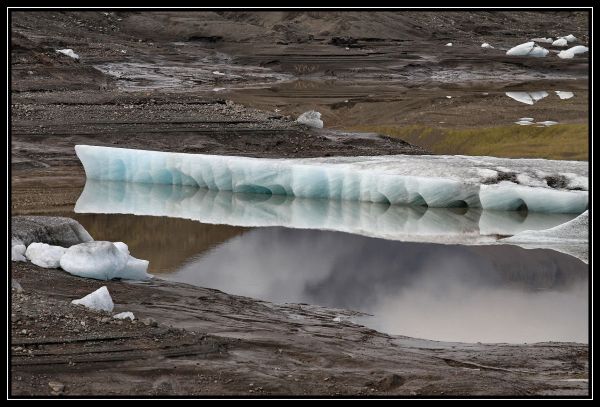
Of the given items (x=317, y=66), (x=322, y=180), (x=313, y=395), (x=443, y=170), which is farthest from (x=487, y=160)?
(x=317, y=66)

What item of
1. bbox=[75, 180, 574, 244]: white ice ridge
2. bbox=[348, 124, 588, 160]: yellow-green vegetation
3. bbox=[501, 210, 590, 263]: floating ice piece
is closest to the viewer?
bbox=[501, 210, 590, 263]: floating ice piece

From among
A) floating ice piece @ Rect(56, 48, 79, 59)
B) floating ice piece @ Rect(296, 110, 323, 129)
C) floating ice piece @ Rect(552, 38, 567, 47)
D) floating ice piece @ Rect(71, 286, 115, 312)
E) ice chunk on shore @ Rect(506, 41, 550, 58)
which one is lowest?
floating ice piece @ Rect(71, 286, 115, 312)

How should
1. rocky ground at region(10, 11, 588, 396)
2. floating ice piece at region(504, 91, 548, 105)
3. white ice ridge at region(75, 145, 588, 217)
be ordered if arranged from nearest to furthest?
1. rocky ground at region(10, 11, 588, 396)
2. white ice ridge at region(75, 145, 588, 217)
3. floating ice piece at region(504, 91, 548, 105)

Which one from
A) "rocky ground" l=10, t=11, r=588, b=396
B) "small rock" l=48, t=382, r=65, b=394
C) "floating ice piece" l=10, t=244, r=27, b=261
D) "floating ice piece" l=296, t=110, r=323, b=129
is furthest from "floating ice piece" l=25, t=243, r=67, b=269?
"floating ice piece" l=296, t=110, r=323, b=129

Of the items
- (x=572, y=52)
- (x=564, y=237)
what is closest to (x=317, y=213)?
(x=564, y=237)

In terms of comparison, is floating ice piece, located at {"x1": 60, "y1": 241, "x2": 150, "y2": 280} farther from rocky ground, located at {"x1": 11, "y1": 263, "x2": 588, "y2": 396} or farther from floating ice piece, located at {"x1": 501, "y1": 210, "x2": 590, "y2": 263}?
floating ice piece, located at {"x1": 501, "y1": 210, "x2": 590, "y2": 263}
